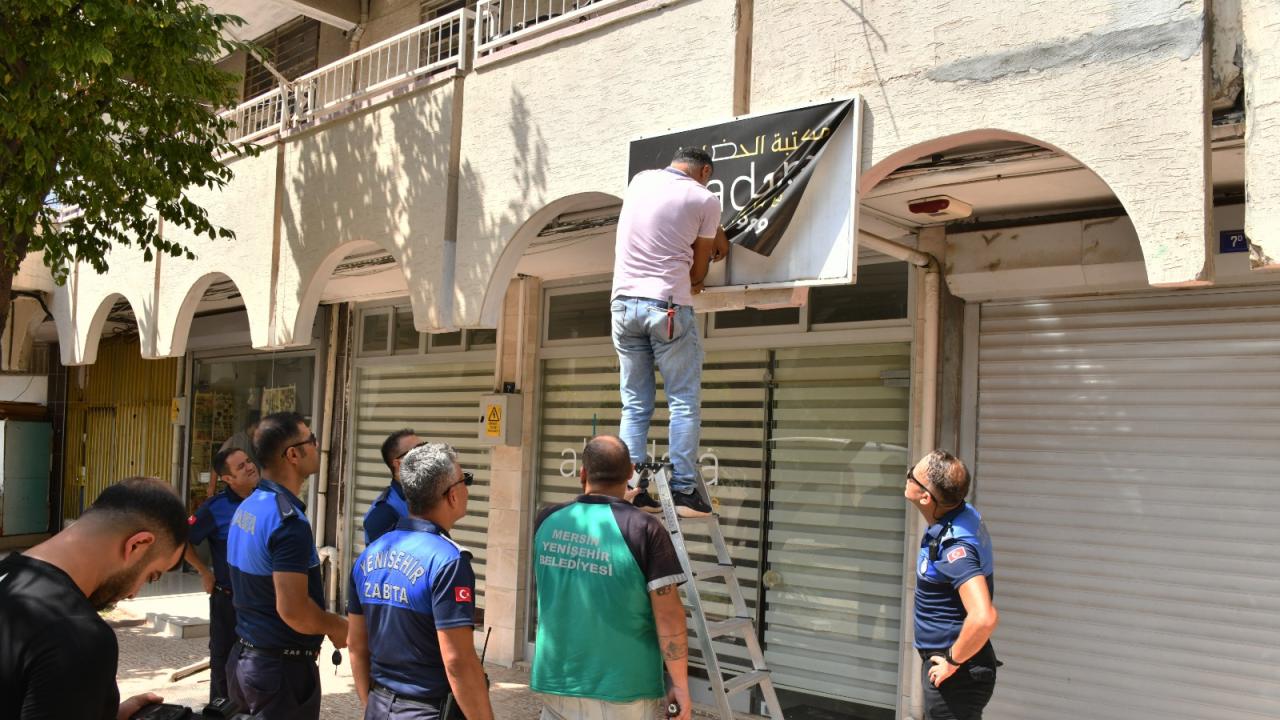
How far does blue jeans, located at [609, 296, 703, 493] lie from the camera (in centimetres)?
499

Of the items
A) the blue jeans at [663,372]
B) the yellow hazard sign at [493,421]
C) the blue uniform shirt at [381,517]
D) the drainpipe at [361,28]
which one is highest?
the drainpipe at [361,28]

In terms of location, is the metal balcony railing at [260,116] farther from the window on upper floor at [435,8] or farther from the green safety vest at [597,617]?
the green safety vest at [597,617]

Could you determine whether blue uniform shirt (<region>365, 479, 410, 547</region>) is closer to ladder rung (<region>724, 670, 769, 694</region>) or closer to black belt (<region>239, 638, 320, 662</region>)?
black belt (<region>239, 638, 320, 662</region>)

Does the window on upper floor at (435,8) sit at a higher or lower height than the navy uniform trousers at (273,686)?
higher

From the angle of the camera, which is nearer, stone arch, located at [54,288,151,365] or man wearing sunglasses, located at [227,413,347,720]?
man wearing sunglasses, located at [227,413,347,720]

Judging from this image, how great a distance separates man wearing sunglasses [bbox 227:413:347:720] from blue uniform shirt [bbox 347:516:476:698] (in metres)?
0.73

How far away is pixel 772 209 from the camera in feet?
18.1

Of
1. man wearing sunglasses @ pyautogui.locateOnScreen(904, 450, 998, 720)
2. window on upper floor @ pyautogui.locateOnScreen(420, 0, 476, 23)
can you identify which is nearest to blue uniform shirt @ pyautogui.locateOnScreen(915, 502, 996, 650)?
man wearing sunglasses @ pyautogui.locateOnScreen(904, 450, 998, 720)

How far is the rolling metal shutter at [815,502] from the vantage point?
24.4ft

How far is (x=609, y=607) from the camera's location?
3949mm

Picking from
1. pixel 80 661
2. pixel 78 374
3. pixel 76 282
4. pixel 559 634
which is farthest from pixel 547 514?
pixel 78 374

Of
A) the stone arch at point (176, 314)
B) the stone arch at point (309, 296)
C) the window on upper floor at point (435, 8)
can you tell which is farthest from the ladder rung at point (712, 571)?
the window on upper floor at point (435, 8)

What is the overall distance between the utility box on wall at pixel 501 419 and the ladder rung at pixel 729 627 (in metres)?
5.13

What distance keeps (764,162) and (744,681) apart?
2727 millimetres
